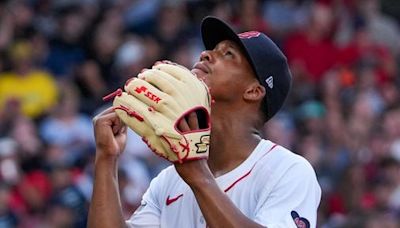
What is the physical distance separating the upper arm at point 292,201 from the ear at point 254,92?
35 centimetres

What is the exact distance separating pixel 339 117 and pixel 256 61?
6.79 m

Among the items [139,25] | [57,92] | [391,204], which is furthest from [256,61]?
[139,25]

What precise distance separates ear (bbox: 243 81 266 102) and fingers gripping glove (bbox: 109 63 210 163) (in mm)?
415

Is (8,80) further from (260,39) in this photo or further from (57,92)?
(260,39)

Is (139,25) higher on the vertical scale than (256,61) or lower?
lower

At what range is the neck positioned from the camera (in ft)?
16.1

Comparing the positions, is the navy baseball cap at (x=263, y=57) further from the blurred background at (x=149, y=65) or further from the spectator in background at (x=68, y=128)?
the spectator in background at (x=68, y=128)

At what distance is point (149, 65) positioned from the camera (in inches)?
464

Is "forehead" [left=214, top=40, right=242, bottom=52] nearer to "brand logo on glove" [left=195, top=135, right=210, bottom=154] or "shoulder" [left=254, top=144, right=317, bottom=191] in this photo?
"shoulder" [left=254, top=144, right=317, bottom=191]

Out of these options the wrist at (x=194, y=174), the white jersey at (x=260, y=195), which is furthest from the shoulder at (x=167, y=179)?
the wrist at (x=194, y=174)

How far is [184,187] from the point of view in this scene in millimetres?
4996

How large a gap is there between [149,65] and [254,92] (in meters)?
6.91

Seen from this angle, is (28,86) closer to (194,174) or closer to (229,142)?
(229,142)

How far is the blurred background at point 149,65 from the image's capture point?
10047mm
